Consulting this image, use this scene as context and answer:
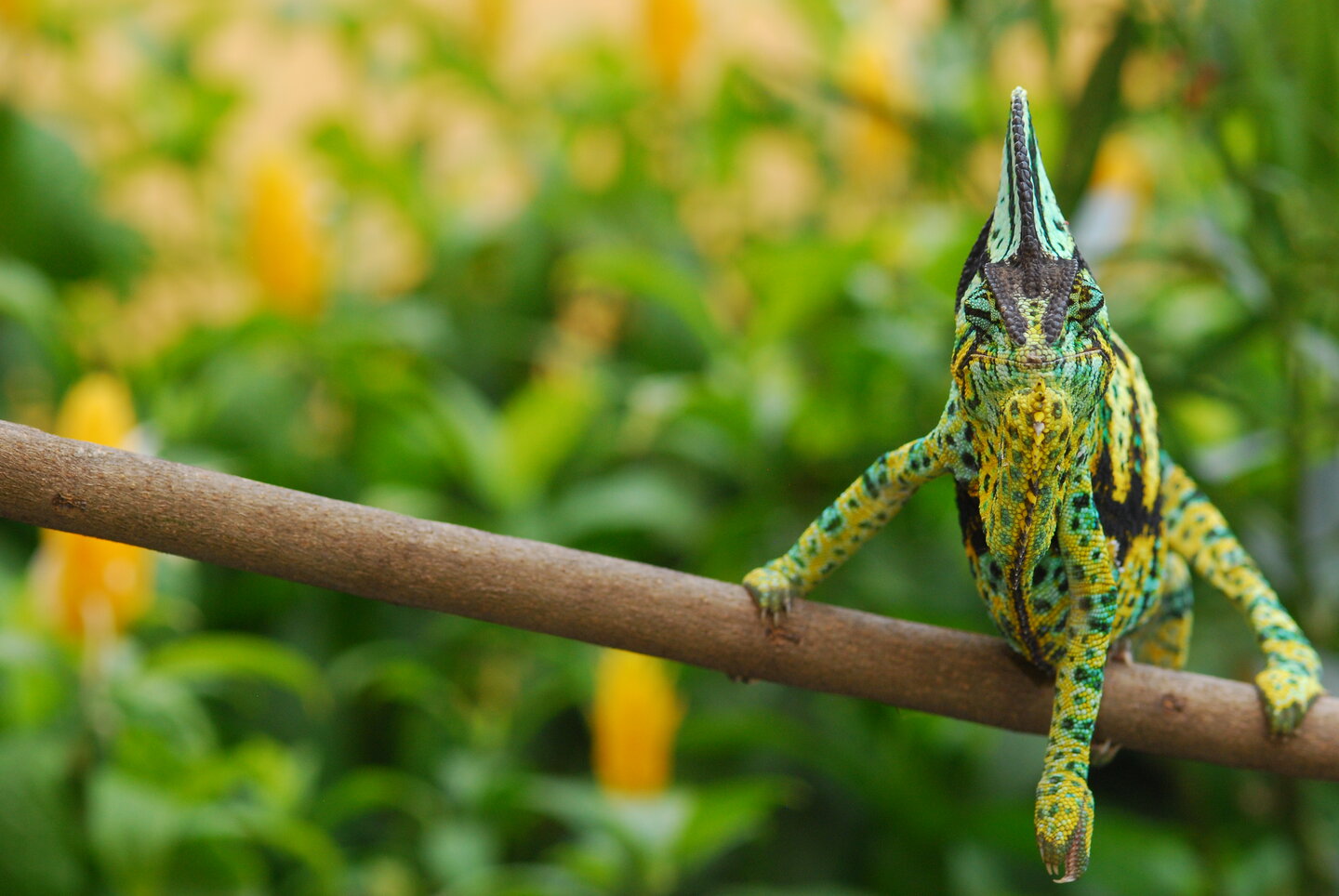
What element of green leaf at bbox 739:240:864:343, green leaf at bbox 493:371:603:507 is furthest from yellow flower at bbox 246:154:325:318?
green leaf at bbox 739:240:864:343

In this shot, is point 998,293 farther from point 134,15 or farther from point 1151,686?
point 134,15

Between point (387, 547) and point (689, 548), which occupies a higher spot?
point (689, 548)

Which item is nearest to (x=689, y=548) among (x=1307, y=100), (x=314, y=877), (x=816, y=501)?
(x=816, y=501)

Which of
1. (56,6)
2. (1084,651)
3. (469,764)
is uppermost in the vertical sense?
(56,6)

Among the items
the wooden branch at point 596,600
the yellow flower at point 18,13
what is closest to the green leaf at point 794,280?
the wooden branch at point 596,600

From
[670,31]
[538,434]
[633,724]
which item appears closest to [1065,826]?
[633,724]

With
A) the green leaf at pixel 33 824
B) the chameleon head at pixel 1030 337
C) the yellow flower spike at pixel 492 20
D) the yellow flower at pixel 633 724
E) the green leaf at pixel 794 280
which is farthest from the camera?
the yellow flower spike at pixel 492 20

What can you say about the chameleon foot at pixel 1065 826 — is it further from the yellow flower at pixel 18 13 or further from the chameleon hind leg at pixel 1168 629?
the yellow flower at pixel 18 13
